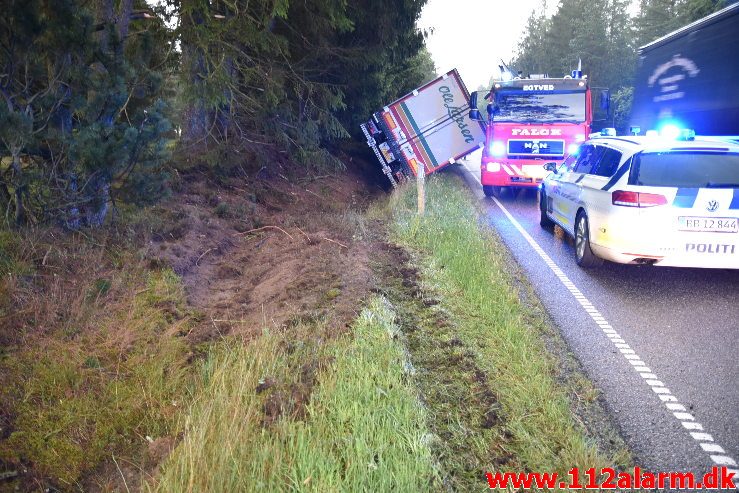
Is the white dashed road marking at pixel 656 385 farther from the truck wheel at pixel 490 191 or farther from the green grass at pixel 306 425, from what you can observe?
the truck wheel at pixel 490 191

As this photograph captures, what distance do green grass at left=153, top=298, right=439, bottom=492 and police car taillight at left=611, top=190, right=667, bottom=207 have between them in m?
3.53

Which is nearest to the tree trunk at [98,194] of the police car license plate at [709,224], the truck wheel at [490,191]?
the police car license plate at [709,224]

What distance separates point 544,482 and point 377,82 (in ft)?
42.1

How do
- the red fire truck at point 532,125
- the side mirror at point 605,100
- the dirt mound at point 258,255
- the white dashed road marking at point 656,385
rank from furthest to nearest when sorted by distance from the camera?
the red fire truck at point 532,125 → the side mirror at point 605,100 → the dirt mound at point 258,255 → the white dashed road marking at point 656,385

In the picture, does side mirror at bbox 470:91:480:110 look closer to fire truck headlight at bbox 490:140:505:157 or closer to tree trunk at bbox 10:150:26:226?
fire truck headlight at bbox 490:140:505:157

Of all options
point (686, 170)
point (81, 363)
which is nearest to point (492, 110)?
point (686, 170)

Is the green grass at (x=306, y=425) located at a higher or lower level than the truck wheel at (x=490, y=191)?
higher

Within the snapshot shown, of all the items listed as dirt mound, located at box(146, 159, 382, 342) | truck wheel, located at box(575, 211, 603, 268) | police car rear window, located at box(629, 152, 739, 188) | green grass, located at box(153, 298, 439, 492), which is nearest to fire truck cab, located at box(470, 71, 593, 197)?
dirt mound, located at box(146, 159, 382, 342)

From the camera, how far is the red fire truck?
1430cm

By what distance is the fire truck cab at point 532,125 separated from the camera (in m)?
14.3

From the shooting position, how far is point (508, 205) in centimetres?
1431

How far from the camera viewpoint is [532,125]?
47.3ft

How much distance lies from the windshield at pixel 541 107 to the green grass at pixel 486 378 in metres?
7.70

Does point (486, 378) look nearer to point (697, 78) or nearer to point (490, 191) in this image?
point (697, 78)
